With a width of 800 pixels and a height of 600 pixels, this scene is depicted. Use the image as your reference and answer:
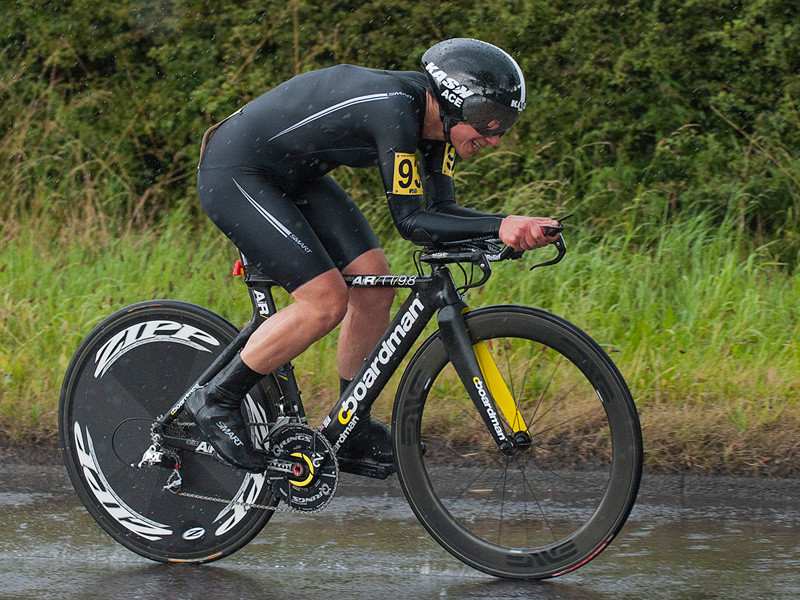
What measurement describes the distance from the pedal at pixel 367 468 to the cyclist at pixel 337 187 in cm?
5

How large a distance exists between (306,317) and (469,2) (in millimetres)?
6717

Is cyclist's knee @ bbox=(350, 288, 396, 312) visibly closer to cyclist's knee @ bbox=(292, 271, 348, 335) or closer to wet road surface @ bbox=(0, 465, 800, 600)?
cyclist's knee @ bbox=(292, 271, 348, 335)

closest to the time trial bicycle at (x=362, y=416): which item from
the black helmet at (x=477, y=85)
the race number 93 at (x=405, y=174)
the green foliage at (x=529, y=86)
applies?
the race number 93 at (x=405, y=174)

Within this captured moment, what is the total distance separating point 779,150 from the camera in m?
8.57

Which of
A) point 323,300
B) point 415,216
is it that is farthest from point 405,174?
point 323,300

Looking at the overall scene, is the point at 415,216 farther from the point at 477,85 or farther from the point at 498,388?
the point at 498,388

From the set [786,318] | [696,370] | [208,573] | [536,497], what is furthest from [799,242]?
[208,573]

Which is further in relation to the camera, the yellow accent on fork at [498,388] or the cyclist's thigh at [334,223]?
the cyclist's thigh at [334,223]

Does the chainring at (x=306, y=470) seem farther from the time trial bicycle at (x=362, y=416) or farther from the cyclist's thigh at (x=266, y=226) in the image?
the cyclist's thigh at (x=266, y=226)

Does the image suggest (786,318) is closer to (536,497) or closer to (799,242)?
(799,242)

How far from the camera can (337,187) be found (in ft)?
13.3

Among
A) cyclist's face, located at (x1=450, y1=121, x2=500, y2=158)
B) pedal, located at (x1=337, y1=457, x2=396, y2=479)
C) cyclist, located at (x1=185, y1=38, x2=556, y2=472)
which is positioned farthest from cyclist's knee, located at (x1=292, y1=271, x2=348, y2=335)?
cyclist's face, located at (x1=450, y1=121, x2=500, y2=158)

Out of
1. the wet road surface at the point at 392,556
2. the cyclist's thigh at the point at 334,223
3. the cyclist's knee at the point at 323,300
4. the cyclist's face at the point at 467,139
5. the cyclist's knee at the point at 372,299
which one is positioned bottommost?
the wet road surface at the point at 392,556

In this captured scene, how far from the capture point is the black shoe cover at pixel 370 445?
3883 mm
